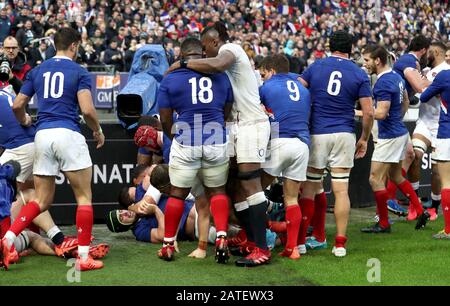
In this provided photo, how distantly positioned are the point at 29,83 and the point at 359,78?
A: 328 cm

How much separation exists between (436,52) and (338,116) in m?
2.74

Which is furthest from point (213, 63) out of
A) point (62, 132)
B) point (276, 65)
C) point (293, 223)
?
point (293, 223)

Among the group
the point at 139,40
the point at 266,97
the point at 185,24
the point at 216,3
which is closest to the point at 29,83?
the point at 266,97

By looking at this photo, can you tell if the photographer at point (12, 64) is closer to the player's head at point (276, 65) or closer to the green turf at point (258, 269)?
the green turf at point (258, 269)

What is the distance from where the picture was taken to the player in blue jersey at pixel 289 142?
26.6 feet

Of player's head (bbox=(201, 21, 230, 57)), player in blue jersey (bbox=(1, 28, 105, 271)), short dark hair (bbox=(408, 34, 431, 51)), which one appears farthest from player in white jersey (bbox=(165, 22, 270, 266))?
short dark hair (bbox=(408, 34, 431, 51))

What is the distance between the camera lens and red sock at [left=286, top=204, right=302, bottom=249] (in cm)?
808

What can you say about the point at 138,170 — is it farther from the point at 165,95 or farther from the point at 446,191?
the point at 446,191

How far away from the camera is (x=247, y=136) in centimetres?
788

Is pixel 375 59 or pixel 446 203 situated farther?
pixel 375 59

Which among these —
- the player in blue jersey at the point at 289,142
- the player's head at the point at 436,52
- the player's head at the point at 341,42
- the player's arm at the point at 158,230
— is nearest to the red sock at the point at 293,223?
the player in blue jersey at the point at 289,142

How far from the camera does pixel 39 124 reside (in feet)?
25.1

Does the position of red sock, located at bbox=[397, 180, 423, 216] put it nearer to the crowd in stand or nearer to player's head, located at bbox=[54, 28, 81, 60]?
player's head, located at bbox=[54, 28, 81, 60]

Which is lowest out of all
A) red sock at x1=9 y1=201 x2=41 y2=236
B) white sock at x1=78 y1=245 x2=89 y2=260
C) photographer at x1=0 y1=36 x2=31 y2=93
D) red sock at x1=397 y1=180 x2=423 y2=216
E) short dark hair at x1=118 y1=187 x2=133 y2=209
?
red sock at x1=397 y1=180 x2=423 y2=216
